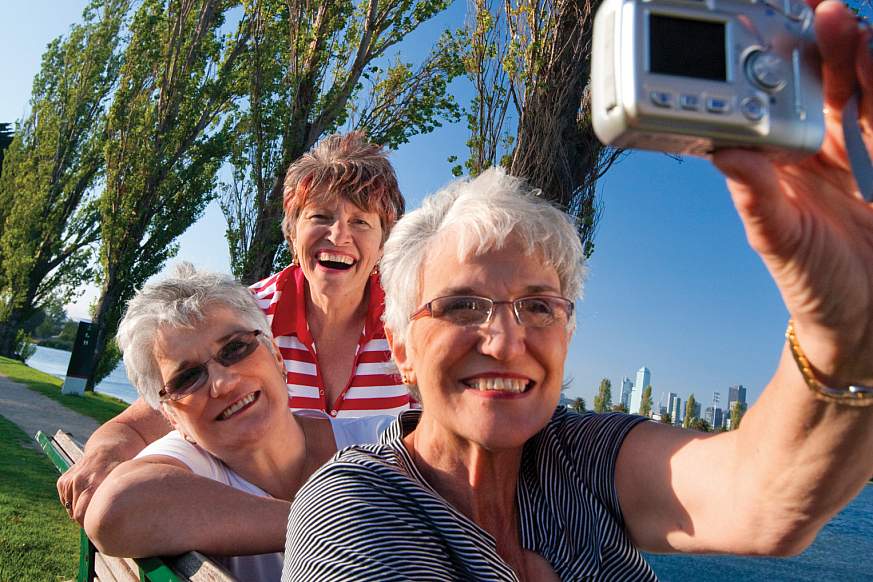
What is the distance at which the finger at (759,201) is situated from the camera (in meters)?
0.82

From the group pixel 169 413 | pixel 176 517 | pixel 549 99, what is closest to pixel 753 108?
pixel 176 517

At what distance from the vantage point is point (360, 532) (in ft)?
4.23

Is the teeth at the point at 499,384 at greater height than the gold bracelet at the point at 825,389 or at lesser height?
Answer: lesser

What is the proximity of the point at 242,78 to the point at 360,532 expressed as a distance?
12461 mm

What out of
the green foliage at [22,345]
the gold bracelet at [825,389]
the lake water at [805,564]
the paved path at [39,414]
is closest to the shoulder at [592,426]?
the gold bracelet at [825,389]

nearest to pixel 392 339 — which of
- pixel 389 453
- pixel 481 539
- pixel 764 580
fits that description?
pixel 389 453

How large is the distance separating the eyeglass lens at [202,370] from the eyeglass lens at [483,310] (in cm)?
89

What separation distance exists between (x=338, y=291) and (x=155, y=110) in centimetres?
1196

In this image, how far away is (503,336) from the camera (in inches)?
57.3

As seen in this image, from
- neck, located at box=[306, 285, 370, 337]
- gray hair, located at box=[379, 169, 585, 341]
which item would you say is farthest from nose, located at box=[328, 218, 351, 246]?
gray hair, located at box=[379, 169, 585, 341]

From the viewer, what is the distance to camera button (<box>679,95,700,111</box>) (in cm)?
80

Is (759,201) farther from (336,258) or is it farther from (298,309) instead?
(298,309)

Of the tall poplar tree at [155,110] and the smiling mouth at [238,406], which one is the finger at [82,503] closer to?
the smiling mouth at [238,406]

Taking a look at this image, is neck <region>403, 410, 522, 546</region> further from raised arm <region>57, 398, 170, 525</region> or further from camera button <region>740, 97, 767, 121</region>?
raised arm <region>57, 398, 170, 525</region>
